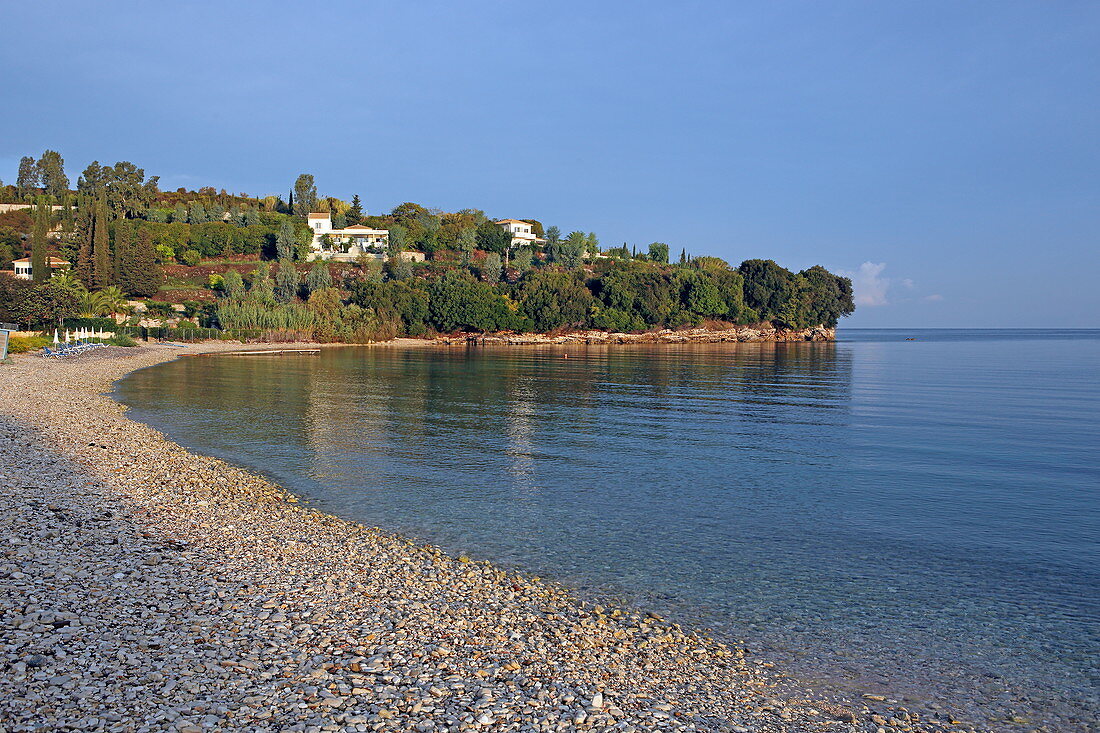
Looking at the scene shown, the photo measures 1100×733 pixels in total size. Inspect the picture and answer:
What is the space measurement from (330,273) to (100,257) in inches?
1368

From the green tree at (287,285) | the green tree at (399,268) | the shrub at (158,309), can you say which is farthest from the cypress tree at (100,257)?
the green tree at (399,268)

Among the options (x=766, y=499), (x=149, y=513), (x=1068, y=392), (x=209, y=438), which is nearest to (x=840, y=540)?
(x=766, y=499)

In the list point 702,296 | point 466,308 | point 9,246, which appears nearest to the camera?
point 9,246

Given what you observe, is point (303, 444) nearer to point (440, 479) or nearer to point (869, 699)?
point (440, 479)

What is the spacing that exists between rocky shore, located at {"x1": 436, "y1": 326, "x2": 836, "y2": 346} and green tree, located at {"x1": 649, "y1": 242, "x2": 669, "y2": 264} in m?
35.0

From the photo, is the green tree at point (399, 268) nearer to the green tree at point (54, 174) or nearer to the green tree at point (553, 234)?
the green tree at point (553, 234)

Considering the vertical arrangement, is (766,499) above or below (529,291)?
below

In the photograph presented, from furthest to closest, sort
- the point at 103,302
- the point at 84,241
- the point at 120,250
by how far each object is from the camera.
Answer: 1. the point at 84,241
2. the point at 120,250
3. the point at 103,302

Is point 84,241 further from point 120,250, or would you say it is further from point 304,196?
point 304,196

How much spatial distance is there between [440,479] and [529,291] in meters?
103

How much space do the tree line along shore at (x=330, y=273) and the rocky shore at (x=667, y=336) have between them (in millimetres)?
1365

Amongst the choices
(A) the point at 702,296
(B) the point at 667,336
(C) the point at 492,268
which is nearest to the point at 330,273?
(C) the point at 492,268

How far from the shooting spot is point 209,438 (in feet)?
84.3

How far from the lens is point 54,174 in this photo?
528ft
